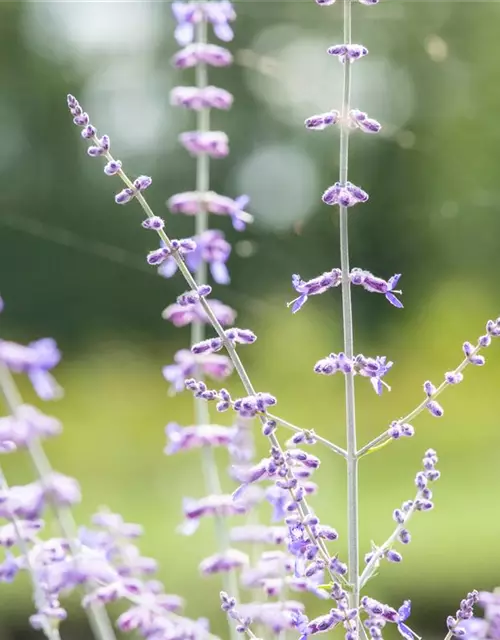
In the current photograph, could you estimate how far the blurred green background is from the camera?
348cm

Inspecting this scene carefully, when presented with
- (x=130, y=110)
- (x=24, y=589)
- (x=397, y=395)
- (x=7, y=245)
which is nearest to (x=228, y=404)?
(x=24, y=589)

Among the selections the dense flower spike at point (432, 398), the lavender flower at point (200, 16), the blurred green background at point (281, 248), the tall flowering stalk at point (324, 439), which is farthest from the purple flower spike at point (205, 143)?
the blurred green background at point (281, 248)

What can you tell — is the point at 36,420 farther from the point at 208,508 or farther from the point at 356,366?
the point at 208,508

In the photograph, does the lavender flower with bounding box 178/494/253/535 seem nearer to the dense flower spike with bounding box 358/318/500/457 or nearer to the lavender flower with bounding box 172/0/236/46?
the dense flower spike with bounding box 358/318/500/457

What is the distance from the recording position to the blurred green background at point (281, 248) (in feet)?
11.4

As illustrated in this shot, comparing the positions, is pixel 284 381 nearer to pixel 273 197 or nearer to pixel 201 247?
pixel 273 197

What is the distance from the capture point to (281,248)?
14.2 ft

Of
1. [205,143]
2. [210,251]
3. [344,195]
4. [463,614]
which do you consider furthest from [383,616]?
[205,143]

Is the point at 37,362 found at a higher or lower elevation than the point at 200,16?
lower

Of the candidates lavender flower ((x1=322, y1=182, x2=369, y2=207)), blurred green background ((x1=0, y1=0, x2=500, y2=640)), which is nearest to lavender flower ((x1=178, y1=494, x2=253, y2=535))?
lavender flower ((x1=322, y1=182, x2=369, y2=207))

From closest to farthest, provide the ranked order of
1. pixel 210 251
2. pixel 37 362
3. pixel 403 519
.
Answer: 1. pixel 37 362
2. pixel 403 519
3. pixel 210 251

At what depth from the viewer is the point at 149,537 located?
3281 mm

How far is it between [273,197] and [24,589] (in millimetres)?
1626

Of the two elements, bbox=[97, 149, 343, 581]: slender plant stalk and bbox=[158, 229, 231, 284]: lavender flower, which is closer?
bbox=[97, 149, 343, 581]: slender plant stalk
